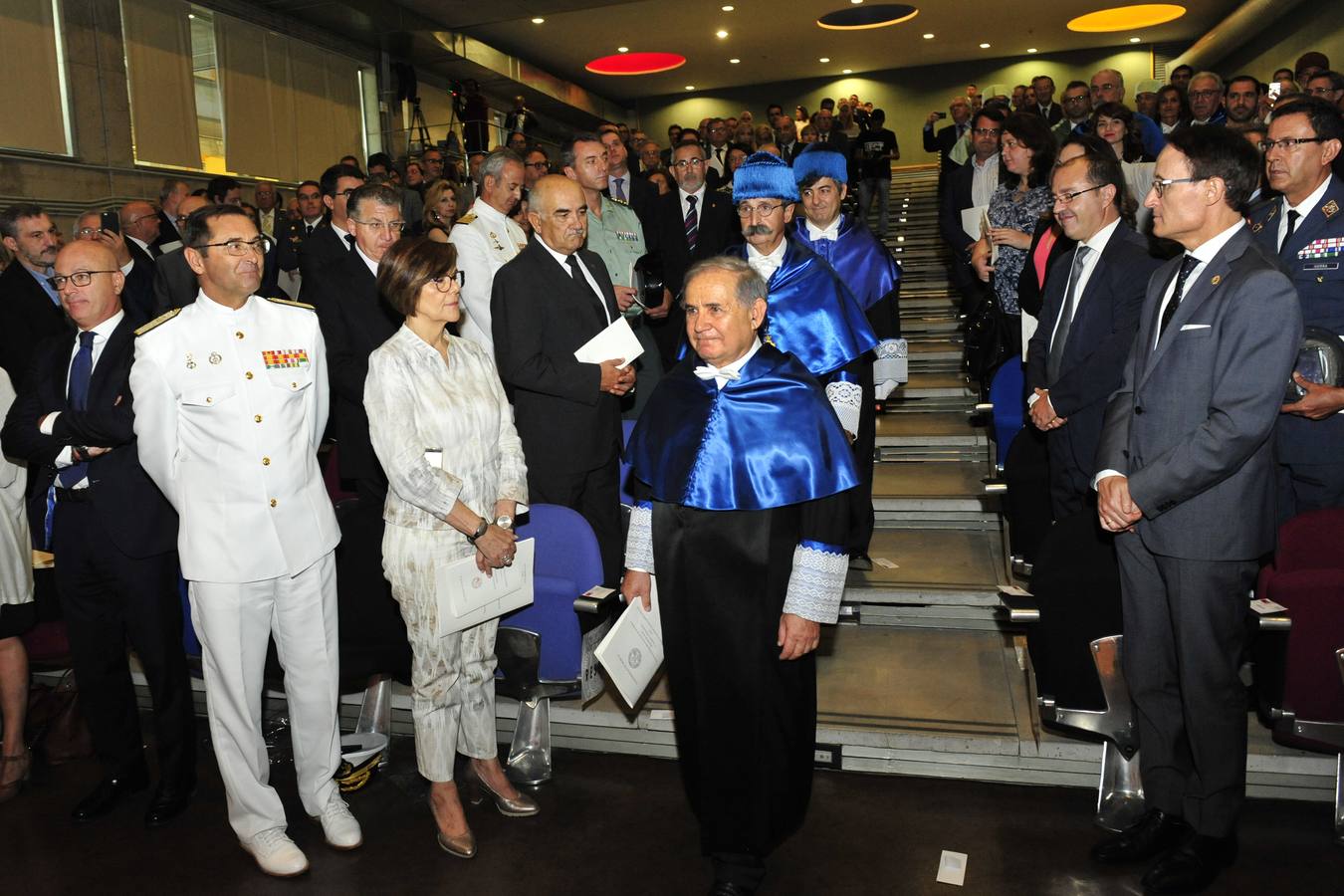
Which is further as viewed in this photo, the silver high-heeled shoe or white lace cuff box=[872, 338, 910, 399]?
white lace cuff box=[872, 338, 910, 399]

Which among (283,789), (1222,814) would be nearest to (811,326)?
(1222,814)

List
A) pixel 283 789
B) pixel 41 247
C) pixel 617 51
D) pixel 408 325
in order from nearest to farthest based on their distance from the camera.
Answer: pixel 408 325
pixel 283 789
pixel 41 247
pixel 617 51

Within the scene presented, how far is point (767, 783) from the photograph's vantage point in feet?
8.39

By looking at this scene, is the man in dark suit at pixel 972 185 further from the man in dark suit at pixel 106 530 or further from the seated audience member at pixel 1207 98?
the man in dark suit at pixel 106 530

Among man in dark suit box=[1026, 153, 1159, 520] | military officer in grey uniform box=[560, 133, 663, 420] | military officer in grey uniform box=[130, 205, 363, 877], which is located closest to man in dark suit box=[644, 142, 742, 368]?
military officer in grey uniform box=[560, 133, 663, 420]

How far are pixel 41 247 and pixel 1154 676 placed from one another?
458cm

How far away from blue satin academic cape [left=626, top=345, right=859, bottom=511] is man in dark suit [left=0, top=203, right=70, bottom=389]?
10.9 feet

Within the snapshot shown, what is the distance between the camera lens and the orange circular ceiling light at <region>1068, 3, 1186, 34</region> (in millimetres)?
17969

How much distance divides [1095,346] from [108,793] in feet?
11.9

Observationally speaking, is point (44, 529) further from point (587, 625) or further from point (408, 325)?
point (587, 625)

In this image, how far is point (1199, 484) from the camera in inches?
92.7

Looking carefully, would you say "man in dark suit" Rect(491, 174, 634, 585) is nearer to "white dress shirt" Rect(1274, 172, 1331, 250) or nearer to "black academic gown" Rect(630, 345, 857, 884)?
"black academic gown" Rect(630, 345, 857, 884)

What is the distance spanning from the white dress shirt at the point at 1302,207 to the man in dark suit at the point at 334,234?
341 centimetres

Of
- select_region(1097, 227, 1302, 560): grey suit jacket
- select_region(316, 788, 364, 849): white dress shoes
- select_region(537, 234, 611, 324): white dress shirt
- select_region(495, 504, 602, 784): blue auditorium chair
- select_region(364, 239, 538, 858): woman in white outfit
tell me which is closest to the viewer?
select_region(1097, 227, 1302, 560): grey suit jacket
